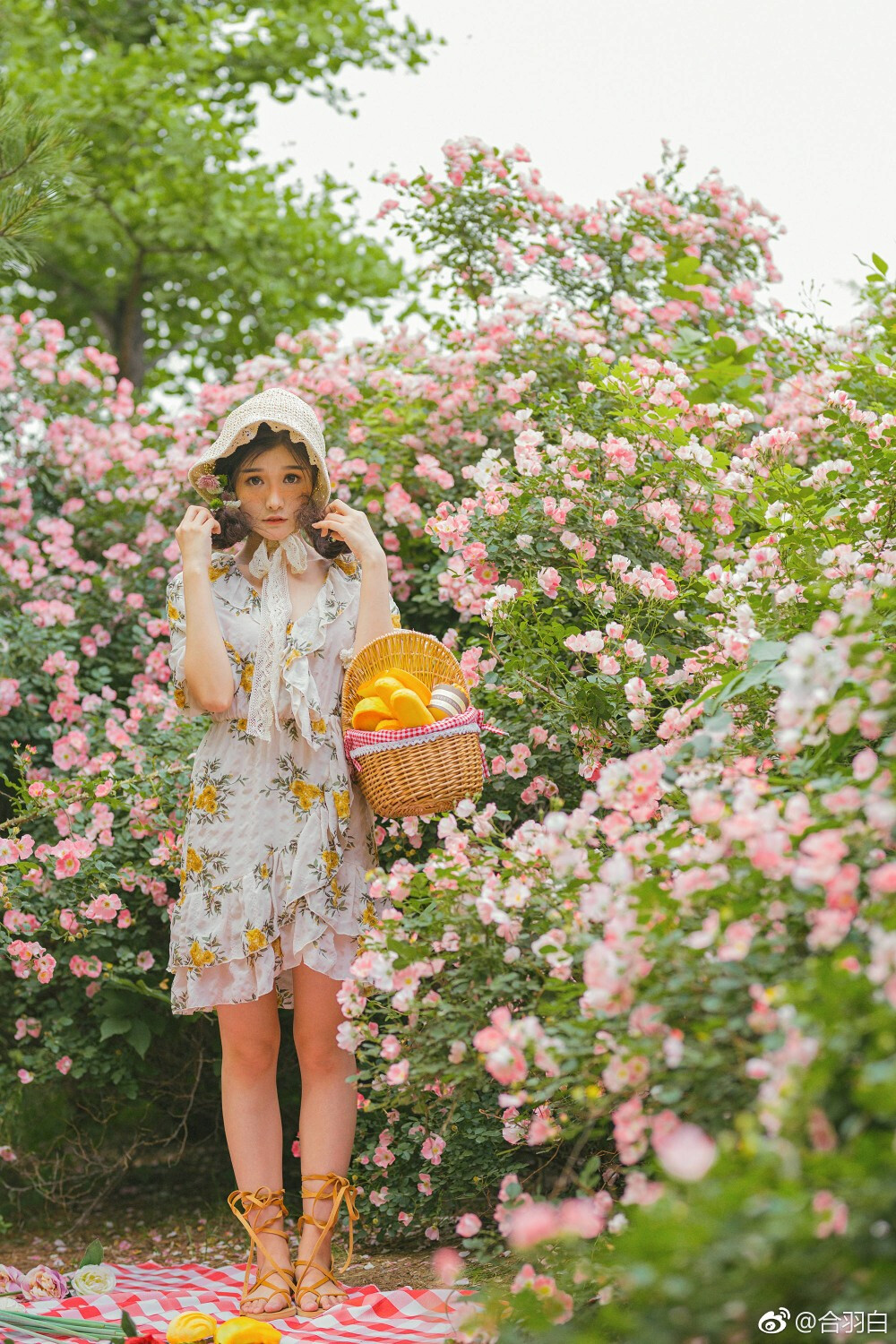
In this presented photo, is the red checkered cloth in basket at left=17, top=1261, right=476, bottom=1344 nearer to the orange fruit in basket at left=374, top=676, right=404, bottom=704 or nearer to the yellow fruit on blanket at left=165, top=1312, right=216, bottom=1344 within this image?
the yellow fruit on blanket at left=165, top=1312, right=216, bottom=1344

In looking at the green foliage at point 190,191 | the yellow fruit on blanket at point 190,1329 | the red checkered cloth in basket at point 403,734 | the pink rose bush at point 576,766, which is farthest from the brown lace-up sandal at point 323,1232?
the green foliage at point 190,191

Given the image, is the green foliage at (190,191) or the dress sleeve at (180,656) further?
the green foliage at (190,191)

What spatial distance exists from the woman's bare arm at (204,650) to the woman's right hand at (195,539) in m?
0.02

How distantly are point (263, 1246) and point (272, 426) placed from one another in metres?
1.85

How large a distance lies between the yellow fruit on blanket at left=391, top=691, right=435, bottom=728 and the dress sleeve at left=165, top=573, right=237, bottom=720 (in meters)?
0.46

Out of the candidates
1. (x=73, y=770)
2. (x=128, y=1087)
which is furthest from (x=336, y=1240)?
(x=73, y=770)

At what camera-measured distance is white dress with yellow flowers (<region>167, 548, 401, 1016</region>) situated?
2.73 metres

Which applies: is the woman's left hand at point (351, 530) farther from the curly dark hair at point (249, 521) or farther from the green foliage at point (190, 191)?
the green foliage at point (190, 191)

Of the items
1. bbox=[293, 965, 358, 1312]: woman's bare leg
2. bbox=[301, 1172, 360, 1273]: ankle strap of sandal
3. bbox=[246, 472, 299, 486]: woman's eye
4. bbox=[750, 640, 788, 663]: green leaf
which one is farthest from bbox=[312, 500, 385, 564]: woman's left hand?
bbox=[301, 1172, 360, 1273]: ankle strap of sandal

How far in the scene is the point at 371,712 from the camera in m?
2.63

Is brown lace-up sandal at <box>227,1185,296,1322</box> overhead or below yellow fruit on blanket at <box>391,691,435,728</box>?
below

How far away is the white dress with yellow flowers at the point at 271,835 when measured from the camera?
2.73 meters

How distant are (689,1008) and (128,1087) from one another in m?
2.66


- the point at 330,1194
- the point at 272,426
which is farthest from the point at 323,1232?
the point at 272,426
